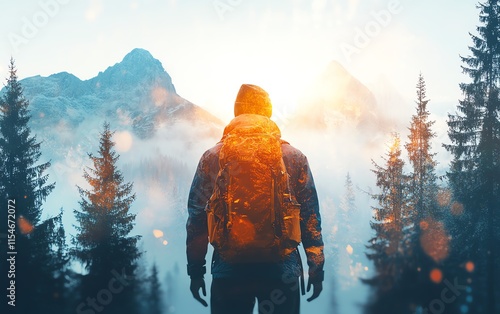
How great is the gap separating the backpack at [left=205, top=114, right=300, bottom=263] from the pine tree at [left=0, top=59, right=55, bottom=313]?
13.1m

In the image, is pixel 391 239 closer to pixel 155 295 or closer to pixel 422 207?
pixel 422 207

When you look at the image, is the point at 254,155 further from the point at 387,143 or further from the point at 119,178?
the point at 387,143

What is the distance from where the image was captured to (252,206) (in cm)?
324

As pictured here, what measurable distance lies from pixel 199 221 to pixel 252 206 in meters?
0.87

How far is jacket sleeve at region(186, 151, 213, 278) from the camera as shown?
3734mm

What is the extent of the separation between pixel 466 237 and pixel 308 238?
19.2 m

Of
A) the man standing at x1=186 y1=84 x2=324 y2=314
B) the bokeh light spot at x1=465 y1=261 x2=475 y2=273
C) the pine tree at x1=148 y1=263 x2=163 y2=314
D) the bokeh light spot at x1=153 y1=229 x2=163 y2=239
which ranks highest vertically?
the man standing at x1=186 y1=84 x2=324 y2=314

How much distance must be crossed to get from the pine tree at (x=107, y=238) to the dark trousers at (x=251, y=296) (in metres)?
10.9

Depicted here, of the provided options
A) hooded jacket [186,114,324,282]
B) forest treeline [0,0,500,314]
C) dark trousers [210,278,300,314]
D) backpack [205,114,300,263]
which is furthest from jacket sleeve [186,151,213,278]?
forest treeline [0,0,500,314]

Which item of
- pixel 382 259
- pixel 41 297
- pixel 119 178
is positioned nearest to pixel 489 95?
pixel 382 259

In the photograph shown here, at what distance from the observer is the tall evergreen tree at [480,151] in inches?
708

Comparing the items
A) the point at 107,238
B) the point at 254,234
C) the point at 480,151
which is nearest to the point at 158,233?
the point at 107,238

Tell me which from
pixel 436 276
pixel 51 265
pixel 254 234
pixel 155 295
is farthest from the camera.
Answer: pixel 51 265

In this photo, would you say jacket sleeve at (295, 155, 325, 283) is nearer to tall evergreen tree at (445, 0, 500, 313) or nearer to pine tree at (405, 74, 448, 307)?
pine tree at (405, 74, 448, 307)
